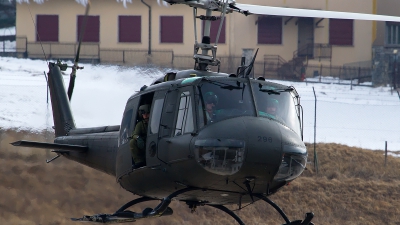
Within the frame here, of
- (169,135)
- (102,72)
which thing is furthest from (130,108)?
(102,72)

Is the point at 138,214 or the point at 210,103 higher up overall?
the point at 210,103

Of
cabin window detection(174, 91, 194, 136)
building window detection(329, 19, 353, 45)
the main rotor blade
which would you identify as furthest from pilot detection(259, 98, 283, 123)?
building window detection(329, 19, 353, 45)

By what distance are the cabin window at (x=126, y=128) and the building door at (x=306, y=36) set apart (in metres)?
26.3

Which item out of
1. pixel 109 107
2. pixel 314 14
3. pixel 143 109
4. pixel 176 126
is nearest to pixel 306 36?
pixel 109 107

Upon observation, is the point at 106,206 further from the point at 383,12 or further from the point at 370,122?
the point at 383,12

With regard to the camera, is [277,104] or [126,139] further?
[126,139]

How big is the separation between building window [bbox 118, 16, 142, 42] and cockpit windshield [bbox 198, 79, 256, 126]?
2183cm

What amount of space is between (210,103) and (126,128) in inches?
77.3

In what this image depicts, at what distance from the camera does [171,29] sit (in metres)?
32.6

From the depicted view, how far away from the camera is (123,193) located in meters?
17.6

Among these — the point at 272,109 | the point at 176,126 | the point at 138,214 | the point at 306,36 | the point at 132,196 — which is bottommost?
the point at 132,196

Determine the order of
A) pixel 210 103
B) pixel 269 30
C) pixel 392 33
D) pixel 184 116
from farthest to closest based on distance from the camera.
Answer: pixel 392 33, pixel 269 30, pixel 184 116, pixel 210 103

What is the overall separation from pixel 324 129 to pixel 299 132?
15228 millimetres

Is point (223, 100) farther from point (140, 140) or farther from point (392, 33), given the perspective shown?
point (392, 33)
